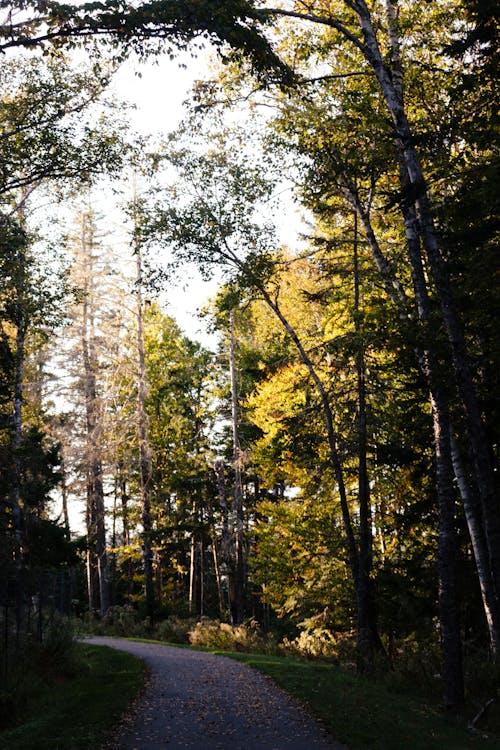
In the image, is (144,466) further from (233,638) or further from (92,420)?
(233,638)

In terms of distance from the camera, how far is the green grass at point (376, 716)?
7266 mm

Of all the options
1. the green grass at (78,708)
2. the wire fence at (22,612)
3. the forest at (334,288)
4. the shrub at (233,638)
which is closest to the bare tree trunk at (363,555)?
the forest at (334,288)

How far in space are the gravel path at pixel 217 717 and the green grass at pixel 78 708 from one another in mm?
280

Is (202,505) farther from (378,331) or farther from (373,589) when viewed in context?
(378,331)

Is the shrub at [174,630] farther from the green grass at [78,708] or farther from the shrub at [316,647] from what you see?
the green grass at [78,708]

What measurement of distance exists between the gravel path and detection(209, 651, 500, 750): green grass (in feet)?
0.89

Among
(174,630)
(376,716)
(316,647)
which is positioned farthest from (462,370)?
(174,630)

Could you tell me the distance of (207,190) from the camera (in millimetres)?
17688

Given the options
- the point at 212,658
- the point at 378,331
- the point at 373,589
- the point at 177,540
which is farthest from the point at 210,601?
the point at 378,331

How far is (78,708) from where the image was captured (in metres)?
8.83

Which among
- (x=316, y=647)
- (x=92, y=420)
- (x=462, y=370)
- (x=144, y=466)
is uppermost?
(x=92, y=420)

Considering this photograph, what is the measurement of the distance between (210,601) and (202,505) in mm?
10681

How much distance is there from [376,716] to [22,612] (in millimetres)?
6543

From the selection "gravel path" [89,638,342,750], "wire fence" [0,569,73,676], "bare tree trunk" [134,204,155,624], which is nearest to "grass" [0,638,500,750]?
"gravel path" [89,638,342,750]
